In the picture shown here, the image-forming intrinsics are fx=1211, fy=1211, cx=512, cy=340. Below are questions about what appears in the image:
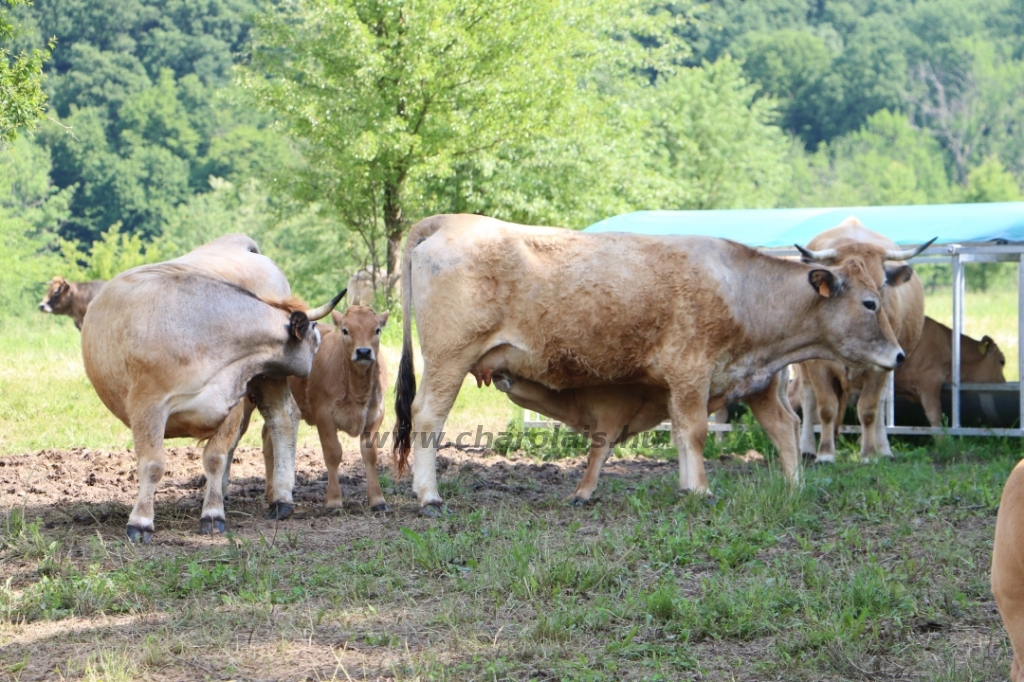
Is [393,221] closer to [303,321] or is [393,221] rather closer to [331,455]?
[331,455]

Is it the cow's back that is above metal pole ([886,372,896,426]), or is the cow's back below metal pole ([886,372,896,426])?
above

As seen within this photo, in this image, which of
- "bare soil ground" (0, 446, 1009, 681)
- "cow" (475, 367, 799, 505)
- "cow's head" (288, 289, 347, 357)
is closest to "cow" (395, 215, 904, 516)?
"cow" (475, 367, 799, 505)

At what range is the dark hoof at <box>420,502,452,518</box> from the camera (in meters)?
8.65

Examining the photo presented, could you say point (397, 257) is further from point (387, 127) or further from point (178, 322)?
point (178, 322)

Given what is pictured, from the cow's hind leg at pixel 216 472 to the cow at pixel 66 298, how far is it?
12.2 m

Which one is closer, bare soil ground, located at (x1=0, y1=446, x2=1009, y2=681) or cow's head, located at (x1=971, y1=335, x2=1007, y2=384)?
bare soil ground, located at (x1=0, y1=446, x2=1009, y2=681)

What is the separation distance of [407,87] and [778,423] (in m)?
18.4

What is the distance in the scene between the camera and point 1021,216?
12508 millimetres

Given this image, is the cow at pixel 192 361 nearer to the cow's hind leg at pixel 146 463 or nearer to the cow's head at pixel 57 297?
the cow's hind leg at pixel 146 463

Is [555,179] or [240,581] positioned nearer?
[240,581]

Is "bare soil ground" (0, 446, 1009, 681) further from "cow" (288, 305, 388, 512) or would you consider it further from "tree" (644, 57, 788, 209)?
"tree" (644, 57, 788, 209)

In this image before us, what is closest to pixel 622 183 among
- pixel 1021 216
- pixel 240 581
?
pixel 1021 216

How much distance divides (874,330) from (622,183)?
2433 centimetres

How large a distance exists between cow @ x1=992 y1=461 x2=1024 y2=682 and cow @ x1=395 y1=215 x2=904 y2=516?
4.82 metres
